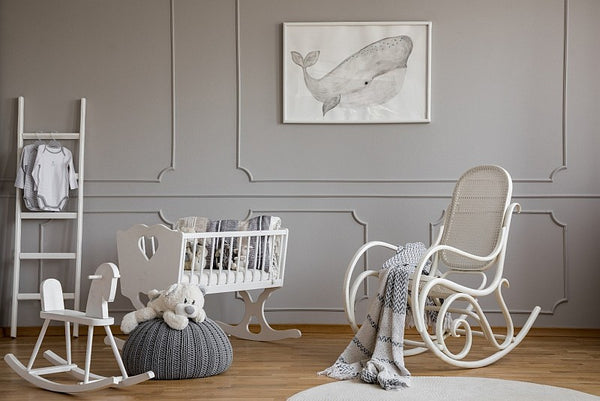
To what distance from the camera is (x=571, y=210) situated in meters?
4.25

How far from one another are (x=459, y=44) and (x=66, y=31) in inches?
92.9

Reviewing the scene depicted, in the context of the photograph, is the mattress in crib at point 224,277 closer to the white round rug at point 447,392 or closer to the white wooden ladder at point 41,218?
the white round rug at point 447,392

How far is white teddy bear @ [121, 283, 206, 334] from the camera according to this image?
3.14 meters

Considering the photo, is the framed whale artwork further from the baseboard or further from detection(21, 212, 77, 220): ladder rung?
detection(21, 212, 77, 220): ladder rung

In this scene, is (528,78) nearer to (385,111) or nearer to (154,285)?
(385,111)

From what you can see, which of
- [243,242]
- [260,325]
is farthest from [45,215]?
[260,325]

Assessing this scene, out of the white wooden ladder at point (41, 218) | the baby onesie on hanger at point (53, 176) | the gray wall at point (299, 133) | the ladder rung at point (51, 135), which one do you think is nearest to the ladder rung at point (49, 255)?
the white wooden ladder at point (41, 218)

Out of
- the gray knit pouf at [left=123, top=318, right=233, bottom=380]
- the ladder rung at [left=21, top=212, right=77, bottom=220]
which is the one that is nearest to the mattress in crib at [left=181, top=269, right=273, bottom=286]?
the gray knit pouf at [left=123, top=318, right=233, bottom=380]

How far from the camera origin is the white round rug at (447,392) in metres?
2.75

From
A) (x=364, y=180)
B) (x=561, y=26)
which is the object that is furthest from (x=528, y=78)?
(x=364, y=180)

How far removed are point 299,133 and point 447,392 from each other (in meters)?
1.97

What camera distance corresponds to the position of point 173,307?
317 centimetres

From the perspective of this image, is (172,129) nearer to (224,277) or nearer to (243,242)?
(243,242)

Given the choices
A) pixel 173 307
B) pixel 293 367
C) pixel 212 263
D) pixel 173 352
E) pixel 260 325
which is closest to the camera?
pixel 173 352
